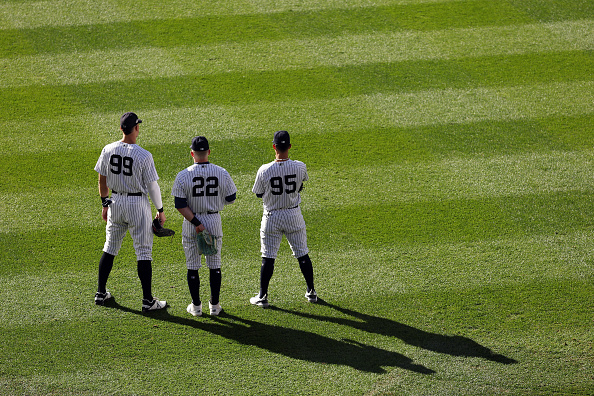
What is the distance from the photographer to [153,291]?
5.62 meters

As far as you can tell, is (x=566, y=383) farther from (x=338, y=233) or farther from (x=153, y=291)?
(x=153, y=291)

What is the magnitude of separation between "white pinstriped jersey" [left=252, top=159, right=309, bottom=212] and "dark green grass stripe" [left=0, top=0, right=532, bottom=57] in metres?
5.66

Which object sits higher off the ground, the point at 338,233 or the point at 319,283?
the point at 338,233

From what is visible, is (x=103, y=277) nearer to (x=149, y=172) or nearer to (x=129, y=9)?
(x=149, y=172)

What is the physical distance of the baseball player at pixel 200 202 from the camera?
492cm

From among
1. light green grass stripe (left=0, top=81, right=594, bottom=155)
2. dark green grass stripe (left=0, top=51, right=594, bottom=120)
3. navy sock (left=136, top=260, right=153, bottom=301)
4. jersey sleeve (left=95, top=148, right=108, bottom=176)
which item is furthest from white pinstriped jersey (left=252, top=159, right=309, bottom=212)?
dark green grass stripe (left=0, top=51, right=594, bottom=120)

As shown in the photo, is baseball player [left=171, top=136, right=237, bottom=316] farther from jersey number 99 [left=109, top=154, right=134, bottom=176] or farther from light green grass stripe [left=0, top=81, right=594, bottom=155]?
light green grass stripe [left=0, top=81, right=594, bottom=155]

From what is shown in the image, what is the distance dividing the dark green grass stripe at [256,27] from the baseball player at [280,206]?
5649 millimetres

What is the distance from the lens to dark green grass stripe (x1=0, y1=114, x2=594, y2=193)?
7477 mm

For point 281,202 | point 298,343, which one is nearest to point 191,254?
point 281,202

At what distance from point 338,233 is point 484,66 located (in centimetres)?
468

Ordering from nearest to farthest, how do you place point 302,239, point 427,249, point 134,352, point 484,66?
point 134,352 < point 302,239 < point 427,249 < point 484,66

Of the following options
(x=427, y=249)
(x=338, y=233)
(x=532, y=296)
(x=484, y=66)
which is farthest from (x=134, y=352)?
(x=484, y=66)

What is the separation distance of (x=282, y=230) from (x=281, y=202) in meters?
0.25
